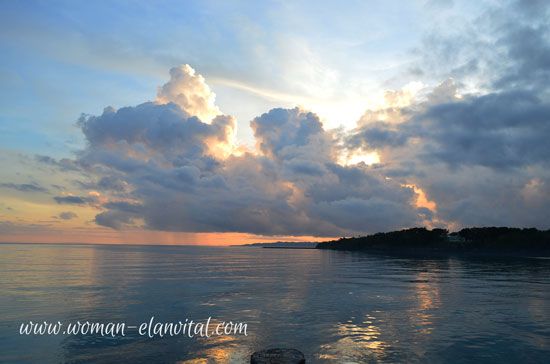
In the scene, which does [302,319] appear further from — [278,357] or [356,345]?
[278,357]

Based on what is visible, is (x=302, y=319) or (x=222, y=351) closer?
(x=222, y=351)

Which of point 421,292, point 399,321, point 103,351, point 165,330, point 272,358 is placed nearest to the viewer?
point 272,358

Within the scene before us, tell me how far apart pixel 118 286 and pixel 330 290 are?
29108 mm

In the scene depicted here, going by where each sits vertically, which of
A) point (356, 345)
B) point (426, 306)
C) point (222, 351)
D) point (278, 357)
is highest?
point (278, 357)

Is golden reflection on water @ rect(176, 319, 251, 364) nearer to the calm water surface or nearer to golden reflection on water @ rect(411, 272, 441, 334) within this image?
the calm water surface

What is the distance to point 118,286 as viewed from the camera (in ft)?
181

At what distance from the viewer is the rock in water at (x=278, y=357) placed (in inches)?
677

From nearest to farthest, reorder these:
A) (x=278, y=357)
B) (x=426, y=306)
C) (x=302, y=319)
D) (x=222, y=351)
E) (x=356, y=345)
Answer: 1. (x=278, y=357)
2. (x=222, y=351)
3. (x=356, y=345)
4. (x=302, y=319)
5. (x=426, y=306)

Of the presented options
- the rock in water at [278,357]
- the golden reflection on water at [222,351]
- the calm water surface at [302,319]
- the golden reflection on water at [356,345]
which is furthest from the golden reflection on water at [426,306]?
the rock in water at [278,357]

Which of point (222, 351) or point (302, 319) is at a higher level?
point (302, 319)

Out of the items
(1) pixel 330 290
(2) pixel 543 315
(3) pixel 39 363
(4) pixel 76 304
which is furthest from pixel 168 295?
(2) pixel 543 315

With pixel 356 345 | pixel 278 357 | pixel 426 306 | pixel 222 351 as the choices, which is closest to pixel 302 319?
pixel 356 345

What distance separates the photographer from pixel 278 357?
17719mm

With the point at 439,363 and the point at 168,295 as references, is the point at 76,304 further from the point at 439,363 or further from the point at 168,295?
the point at 439,363
